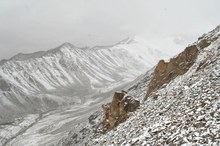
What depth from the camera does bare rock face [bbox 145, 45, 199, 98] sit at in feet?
125

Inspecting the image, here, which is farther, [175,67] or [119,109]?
[175,67]

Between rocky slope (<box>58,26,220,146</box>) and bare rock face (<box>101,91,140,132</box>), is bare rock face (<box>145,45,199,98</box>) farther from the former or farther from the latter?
rocky slope (<box>58,26,220,146</box>)

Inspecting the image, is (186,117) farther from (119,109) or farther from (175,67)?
(175,67)

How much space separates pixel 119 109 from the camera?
39406mm

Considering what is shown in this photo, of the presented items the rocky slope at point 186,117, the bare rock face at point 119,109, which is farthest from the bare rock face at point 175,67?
the rocky slope at point 186,117

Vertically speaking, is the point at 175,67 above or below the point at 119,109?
above

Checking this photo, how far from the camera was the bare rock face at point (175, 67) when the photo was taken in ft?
125

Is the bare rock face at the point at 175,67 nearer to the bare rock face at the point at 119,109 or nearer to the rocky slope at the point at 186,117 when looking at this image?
the bare rock face at the point at 119,109

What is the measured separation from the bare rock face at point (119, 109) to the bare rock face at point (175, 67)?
4262 mm

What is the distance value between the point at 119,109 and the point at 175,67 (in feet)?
28.1

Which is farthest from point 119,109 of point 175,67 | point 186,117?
point 186,117

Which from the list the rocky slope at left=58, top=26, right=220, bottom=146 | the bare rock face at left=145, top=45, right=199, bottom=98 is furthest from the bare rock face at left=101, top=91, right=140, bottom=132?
the rocky slope at left=58, top=26, right=220, bottom=146

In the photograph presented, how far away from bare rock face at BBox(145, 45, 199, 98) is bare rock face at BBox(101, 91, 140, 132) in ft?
14.0

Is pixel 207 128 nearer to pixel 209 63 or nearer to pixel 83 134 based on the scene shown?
pixel 209 63
